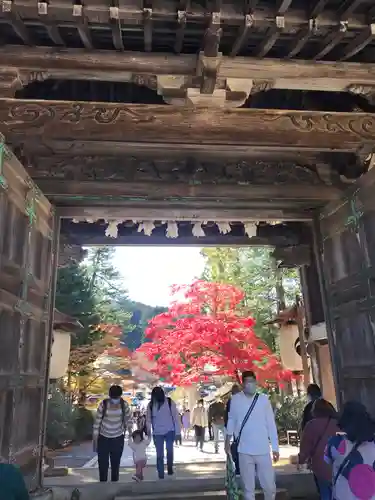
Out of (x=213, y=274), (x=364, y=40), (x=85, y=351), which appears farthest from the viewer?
(x=213, y=274)

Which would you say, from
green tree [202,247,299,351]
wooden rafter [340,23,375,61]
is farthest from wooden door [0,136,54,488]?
green tree [202,247,299,351]

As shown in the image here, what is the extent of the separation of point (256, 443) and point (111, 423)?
2.57 metres

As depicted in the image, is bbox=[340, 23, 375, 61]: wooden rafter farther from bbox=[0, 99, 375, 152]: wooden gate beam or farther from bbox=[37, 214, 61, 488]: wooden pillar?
bbox=[37, 214, 61, 488]: wooden pillar

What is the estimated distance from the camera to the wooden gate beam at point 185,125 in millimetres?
3877

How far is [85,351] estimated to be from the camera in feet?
52.4

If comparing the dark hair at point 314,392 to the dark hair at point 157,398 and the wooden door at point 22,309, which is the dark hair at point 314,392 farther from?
the wooden door at point 22,309

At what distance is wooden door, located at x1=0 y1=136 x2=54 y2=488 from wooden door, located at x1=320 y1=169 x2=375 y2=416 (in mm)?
3405

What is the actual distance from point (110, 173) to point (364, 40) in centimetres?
303

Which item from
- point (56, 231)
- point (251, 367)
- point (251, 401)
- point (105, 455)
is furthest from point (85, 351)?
point (251, 401)

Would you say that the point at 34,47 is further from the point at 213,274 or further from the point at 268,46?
the point at 213,274

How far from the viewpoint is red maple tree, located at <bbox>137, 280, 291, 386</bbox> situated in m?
12.9

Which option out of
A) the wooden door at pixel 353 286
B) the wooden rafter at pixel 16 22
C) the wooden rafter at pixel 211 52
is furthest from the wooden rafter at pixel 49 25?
the wooden door at pixel 353 286

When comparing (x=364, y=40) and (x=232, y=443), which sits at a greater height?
(x=364, y=40)

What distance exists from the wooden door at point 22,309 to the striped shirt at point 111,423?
156cm
